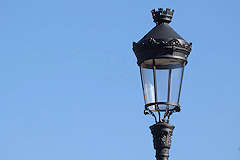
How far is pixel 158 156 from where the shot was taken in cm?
1195

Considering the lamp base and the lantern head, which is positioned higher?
the lantern head

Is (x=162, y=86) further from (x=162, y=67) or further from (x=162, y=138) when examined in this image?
(x=162, y=138)

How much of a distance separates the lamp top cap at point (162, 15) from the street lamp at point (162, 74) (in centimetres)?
43

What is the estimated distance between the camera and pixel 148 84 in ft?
40.5

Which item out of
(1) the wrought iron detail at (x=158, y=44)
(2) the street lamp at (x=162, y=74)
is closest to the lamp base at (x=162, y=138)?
(2) the street lamp at (x=162, y=74)

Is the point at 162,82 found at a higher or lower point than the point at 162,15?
lower

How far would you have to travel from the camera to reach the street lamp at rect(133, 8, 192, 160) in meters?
12.1

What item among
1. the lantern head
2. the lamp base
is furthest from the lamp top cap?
the lamp base

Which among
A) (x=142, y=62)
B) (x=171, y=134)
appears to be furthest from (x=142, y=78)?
(x=171, y=134)

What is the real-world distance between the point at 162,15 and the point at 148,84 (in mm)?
1323

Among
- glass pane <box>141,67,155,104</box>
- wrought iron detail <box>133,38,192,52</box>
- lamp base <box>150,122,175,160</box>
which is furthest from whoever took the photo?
glass pane <box>141,67,155,104</box>

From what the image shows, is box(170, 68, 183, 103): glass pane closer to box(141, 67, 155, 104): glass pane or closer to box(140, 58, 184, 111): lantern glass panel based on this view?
box(140, 58, 184, 111): lantern glass panel

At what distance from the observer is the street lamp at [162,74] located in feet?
39.7

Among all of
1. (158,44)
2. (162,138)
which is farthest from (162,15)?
(162,138)
